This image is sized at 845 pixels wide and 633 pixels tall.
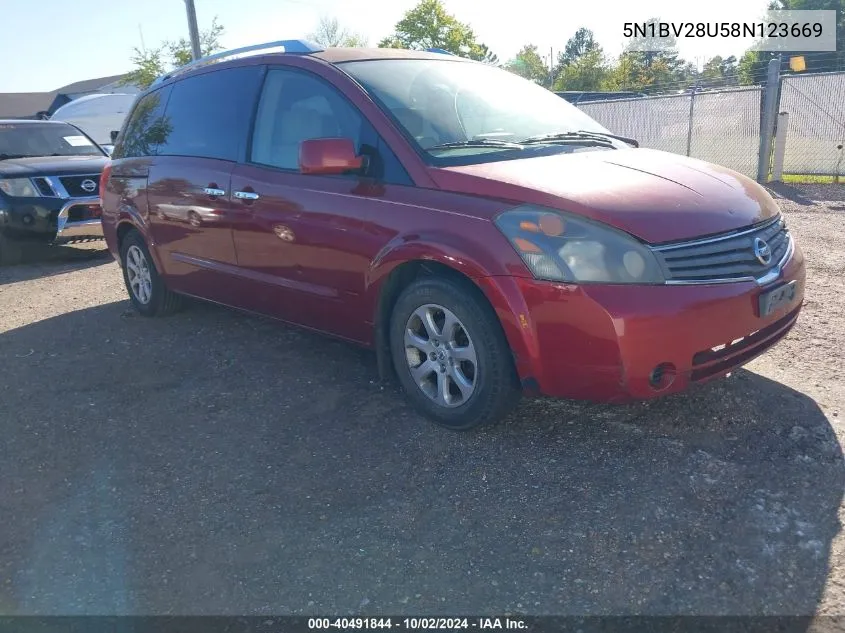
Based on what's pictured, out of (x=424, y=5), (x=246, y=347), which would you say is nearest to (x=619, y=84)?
(x=424, y=5)

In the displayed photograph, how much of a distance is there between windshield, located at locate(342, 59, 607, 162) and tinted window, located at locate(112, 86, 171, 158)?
6.93 ft

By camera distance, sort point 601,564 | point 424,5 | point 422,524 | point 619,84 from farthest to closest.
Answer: point 424,5, point 619,84, point 422,524, point 601,564

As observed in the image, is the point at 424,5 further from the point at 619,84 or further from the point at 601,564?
the point at 601,564

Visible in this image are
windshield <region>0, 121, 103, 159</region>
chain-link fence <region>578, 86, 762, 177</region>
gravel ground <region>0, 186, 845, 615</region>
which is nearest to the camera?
gravel ground <region>0, 186, 845, 615</region>

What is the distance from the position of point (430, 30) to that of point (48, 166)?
45171 millimetres

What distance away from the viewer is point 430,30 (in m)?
50.1

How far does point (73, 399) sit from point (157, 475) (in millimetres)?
1300

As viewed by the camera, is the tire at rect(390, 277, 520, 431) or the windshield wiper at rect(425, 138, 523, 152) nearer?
the tire at rect(390, 277, 520, 431)

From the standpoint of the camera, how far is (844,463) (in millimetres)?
3082

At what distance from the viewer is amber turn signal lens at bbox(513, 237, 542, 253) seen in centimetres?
310

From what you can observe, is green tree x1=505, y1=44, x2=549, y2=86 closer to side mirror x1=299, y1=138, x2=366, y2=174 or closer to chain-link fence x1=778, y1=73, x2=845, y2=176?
chain-link fence x1=778, y1=73, x2=845, y2=176

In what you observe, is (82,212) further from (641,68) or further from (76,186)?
(641,68)

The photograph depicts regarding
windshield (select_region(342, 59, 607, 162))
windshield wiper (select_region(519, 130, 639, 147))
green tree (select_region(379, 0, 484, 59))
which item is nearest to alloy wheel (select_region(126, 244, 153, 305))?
windshield (select_region(342, 59, 607, 162))

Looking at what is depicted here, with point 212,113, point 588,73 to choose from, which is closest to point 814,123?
point 212,113
